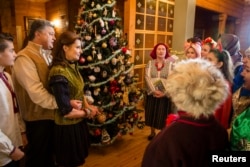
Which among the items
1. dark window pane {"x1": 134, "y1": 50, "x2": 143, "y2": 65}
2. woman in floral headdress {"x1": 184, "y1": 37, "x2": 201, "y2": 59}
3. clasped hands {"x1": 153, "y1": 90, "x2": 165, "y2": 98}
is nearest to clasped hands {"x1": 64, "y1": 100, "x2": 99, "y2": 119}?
clasped hands {"x1": 153, "y1": 90, "x2": 165, "y2": 98}

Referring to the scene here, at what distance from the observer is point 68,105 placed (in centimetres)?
139

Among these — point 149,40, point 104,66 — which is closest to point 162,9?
point 149,40

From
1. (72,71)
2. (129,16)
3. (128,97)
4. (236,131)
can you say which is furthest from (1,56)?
(129,16)

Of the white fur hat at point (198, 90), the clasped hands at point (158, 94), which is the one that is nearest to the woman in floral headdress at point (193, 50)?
the clasped hands at point (158, 94)

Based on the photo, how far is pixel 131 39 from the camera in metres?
3.70

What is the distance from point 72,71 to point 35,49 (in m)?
0.34

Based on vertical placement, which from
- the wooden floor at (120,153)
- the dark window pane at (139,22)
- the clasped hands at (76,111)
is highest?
the dark window pane at (139,22)

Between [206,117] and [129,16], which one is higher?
[129,16]

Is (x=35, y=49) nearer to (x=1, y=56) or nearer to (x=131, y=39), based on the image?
(x=1, y=56)

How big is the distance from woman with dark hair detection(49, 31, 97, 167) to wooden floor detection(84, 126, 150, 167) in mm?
757

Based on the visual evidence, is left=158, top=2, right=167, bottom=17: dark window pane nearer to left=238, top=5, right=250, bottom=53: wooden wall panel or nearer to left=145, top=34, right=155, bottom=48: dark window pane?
left=145, top=34, right=155, bottom=48: dark window pane

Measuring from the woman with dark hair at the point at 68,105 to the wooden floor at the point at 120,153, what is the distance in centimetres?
76

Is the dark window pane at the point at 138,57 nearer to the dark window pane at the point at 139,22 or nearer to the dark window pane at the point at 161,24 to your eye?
the dark window pane at the point at 139,22

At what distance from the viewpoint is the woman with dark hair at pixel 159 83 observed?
97.8 inches
